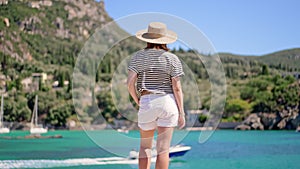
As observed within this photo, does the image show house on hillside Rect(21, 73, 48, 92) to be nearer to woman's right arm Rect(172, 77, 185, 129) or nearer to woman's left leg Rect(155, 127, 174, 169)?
woman's left leg Rect(155, 127, 174, 169)

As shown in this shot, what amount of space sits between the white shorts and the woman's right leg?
0.45 feet

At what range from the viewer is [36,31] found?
417 ft

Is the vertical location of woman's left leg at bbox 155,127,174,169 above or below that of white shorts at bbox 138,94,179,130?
below

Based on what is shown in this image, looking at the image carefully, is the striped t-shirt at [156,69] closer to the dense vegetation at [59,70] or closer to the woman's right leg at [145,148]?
the woman's right leg at [145,148]

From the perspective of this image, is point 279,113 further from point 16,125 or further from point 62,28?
point 62,28

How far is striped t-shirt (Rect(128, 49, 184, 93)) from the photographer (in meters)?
4.03

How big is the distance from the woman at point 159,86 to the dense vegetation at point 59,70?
188 ft

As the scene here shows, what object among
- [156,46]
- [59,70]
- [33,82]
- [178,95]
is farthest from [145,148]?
[59,70]

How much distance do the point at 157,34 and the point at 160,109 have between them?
60cm

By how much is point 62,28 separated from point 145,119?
447 feet

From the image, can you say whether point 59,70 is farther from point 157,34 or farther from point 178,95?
point 178,95

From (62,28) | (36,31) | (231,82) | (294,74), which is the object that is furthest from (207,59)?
(62,28)

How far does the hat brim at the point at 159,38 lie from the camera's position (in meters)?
4.11

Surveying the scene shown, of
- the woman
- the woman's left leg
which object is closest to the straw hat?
the woman
